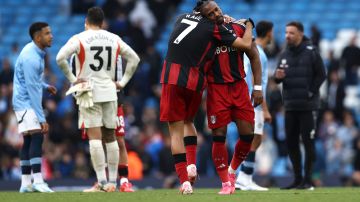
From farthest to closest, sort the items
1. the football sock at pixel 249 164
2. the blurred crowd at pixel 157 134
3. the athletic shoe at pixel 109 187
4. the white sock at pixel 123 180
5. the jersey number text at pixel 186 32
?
the blurred crowd at pixel 157 134
the football sock at pixel 249 164
the white sock at pixel 123 180
the athletic shoe at pixel 109 187
the jersey number text at pixel 186 32

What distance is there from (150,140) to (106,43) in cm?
914

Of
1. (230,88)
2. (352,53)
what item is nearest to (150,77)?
(352,53)

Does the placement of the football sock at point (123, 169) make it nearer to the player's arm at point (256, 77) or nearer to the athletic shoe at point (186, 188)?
the athletic shoe at point (186, 188)

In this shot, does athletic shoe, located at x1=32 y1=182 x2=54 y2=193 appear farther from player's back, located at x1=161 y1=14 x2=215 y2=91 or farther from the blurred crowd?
the blurred crowd

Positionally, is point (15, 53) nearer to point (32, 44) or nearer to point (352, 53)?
point (352, 53)

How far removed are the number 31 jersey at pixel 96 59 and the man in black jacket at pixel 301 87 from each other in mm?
2955

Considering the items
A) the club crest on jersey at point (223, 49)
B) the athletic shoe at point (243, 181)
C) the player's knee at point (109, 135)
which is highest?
the club crest on jersey at point (223, 49)

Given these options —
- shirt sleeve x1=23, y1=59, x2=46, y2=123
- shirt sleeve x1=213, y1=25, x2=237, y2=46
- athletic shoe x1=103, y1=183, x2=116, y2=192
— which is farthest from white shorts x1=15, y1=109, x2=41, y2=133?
shirt sleeve x1=213, y1=25, x2=237, y2=46

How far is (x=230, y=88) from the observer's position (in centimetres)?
1370

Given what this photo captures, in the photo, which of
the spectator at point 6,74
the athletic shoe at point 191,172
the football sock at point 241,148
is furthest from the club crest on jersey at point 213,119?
the spectator at point 6,74

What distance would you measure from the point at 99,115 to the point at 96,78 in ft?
1.60

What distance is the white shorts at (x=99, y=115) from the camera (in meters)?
14.6

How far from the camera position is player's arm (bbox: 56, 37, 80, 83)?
47.3 ft

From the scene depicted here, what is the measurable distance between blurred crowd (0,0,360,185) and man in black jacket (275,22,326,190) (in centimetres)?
470
